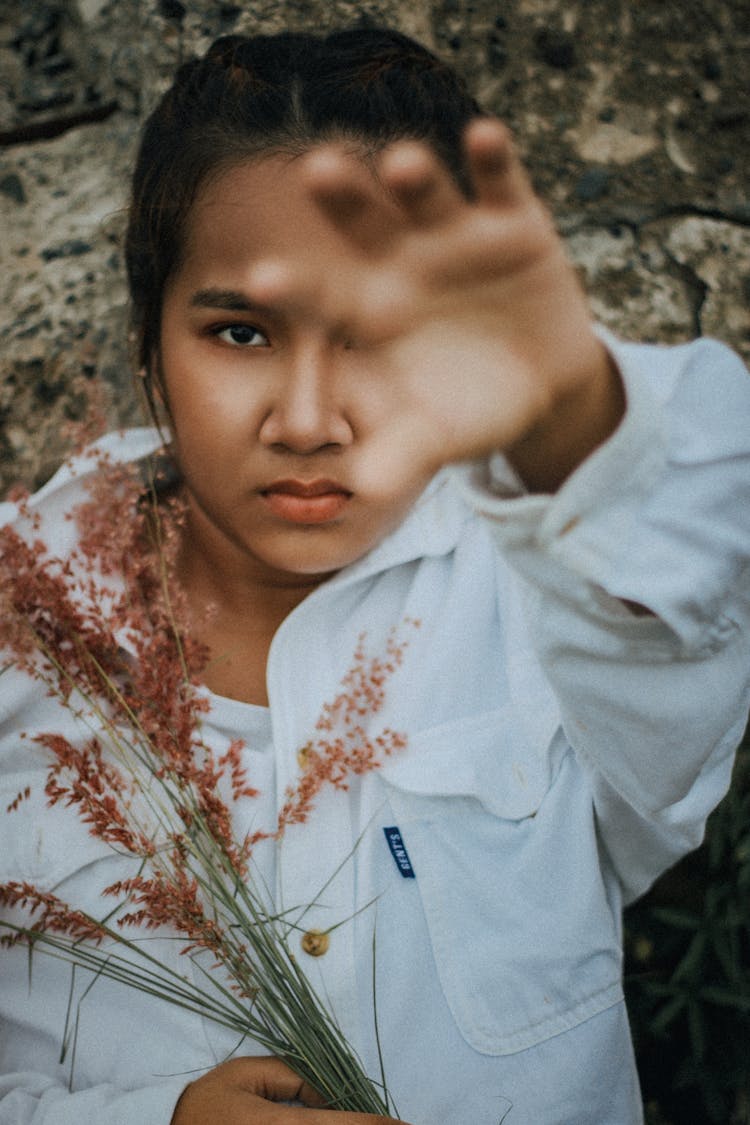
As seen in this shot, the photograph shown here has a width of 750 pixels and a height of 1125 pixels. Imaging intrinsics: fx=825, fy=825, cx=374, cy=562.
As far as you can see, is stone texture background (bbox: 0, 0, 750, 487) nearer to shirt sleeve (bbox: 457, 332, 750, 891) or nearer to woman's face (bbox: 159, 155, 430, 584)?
woman's face (bbox: 159, 155, 430, 584)

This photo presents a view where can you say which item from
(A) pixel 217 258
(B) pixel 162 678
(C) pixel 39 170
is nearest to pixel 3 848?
(B) pixel 162 678

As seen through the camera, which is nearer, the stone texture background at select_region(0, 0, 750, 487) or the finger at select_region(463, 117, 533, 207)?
the finger at select_region(463, 117, 533, 207)

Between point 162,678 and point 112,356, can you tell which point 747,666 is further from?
point 112,356

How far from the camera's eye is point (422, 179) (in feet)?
2.78

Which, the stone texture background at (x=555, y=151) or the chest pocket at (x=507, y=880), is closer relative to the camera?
the chest pocket at (x=507, y=880)

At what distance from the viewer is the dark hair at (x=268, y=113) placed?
4.48ft

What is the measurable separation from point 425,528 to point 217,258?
0.66 m

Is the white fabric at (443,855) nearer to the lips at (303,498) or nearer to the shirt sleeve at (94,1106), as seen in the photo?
the shirt sleeve at (94,1106)

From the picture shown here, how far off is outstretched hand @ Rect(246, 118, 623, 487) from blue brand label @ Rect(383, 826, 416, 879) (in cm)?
83

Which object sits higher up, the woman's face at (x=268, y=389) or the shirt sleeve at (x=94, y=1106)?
the woman's face at (x=268, y=389)

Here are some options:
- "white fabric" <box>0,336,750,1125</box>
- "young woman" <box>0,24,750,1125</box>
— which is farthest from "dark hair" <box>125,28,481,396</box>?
"white fabric" <box>0,336,750,1125</box>

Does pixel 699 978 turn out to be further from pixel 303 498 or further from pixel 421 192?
pixel 421 192

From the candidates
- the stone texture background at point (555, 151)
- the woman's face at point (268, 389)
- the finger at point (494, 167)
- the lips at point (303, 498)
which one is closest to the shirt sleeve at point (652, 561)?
the finger at point (494, 167)

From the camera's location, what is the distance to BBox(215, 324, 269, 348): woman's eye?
1.33m
